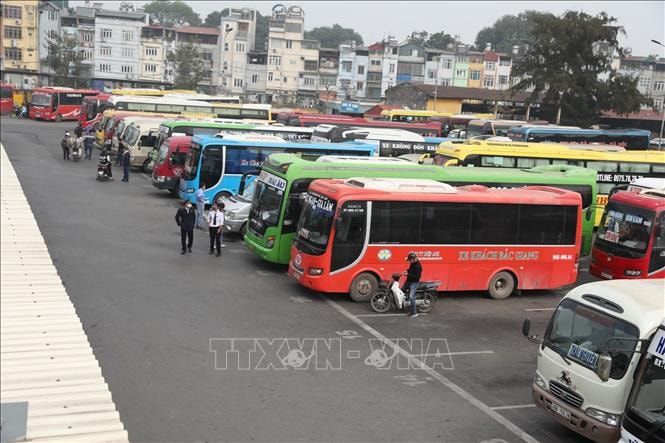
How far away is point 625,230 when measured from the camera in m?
18.8

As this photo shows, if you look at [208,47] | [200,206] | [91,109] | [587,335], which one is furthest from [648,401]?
[208,47]

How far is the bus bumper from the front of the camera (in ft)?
29.2

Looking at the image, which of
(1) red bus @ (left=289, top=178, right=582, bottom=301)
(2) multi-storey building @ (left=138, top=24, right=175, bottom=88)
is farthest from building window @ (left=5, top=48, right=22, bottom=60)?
(1) red bus @ (left=289, top=178, right=582, bottom=301)

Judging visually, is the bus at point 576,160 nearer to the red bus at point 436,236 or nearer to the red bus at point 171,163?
the red bus at point 436,236

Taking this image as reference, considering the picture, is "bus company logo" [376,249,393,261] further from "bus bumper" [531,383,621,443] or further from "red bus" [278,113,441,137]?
"red bus" [278,113,441,137]

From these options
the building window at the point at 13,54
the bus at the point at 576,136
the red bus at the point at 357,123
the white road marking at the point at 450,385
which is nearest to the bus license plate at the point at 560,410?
the white road marking at the point at 450,385

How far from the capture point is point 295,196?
18641mm

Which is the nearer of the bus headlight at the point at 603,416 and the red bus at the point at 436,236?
the bus headlight at the point at 603,416

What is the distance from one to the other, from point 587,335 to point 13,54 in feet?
296

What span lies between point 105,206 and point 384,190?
13224mm

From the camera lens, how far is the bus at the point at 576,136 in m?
42.8

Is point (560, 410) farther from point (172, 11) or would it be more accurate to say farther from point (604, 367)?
point (172, 11)

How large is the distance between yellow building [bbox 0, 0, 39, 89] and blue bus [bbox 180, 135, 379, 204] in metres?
66.4

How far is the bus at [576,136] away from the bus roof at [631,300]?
33.7m
